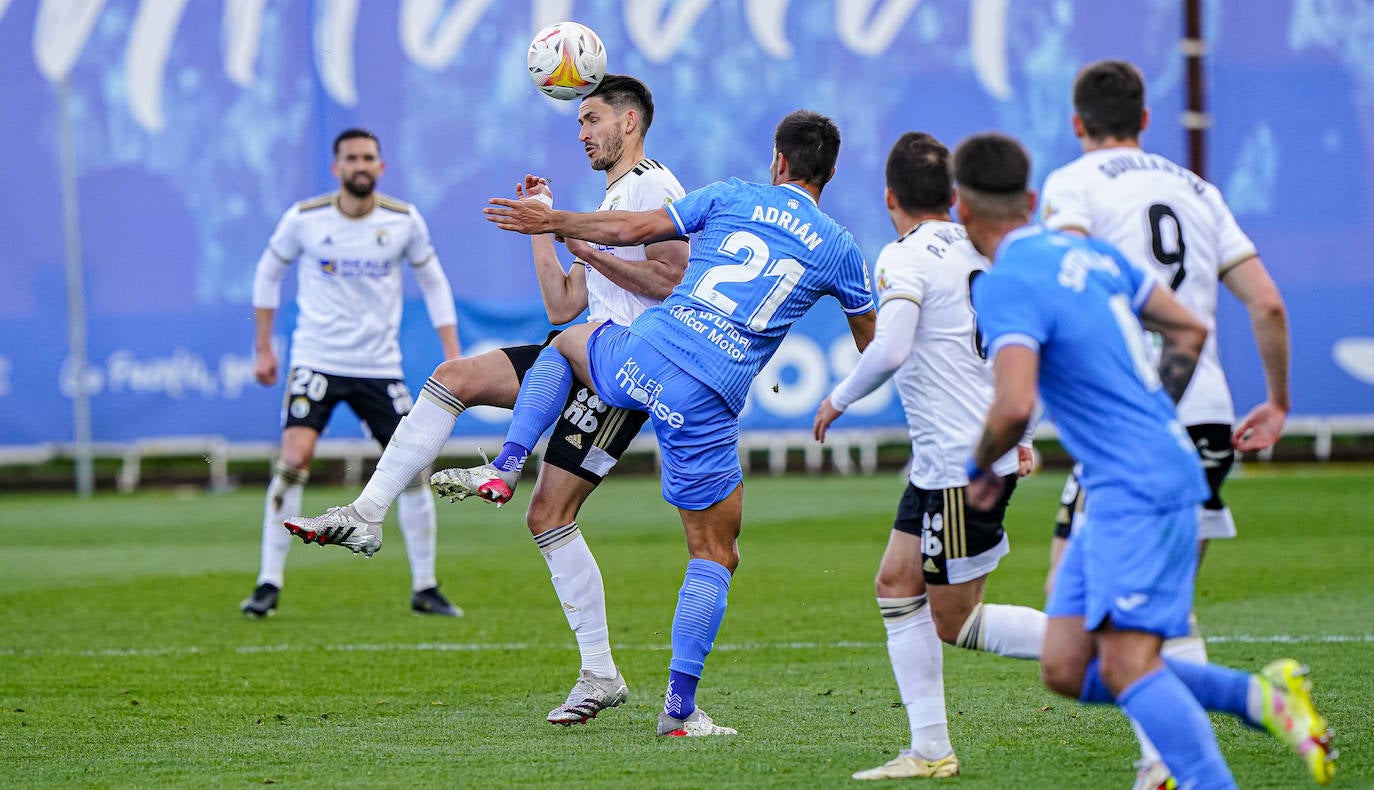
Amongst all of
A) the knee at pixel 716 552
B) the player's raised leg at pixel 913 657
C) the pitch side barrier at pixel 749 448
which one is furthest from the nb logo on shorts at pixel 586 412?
the pitch side barrier at pixel 749 448

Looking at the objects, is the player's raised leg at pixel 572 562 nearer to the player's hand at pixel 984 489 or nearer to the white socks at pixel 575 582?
the white socks at pixel 575 582

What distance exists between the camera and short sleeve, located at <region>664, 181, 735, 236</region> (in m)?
5.73

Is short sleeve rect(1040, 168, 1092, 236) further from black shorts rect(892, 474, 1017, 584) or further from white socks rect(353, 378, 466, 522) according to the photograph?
white socks rect(353, 378, 466, 522)

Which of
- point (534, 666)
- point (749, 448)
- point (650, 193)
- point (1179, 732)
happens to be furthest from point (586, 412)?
point (749, 448)

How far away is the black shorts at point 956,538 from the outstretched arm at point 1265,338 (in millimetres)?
760

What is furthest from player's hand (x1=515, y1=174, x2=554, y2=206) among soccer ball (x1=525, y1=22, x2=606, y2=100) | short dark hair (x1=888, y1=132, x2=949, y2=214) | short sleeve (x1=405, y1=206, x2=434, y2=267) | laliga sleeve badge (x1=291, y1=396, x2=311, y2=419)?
short sleeve (x1=405, y1=206, x2=434, y2=267)

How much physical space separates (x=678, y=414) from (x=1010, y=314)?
79.8 inches

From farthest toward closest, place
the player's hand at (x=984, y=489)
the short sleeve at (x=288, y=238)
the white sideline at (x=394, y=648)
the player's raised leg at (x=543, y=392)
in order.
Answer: the short sleeve at (x=288, y=238)
the white sideline at (x=394, y=648)
the player's raised leg at (x=543, y=392)
the player's hand at (x=984, y=489)

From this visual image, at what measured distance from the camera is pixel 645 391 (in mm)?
5902

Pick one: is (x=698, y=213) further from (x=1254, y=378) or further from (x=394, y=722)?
(x=1254, y=378)

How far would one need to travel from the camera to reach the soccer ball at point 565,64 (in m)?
6.65

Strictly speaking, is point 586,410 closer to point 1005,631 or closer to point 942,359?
point 942,359

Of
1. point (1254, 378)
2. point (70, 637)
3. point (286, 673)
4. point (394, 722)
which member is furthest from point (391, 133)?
point (394, 722)

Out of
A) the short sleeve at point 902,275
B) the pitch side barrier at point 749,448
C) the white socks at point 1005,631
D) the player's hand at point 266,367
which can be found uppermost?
the short sleeve at point 902,275
